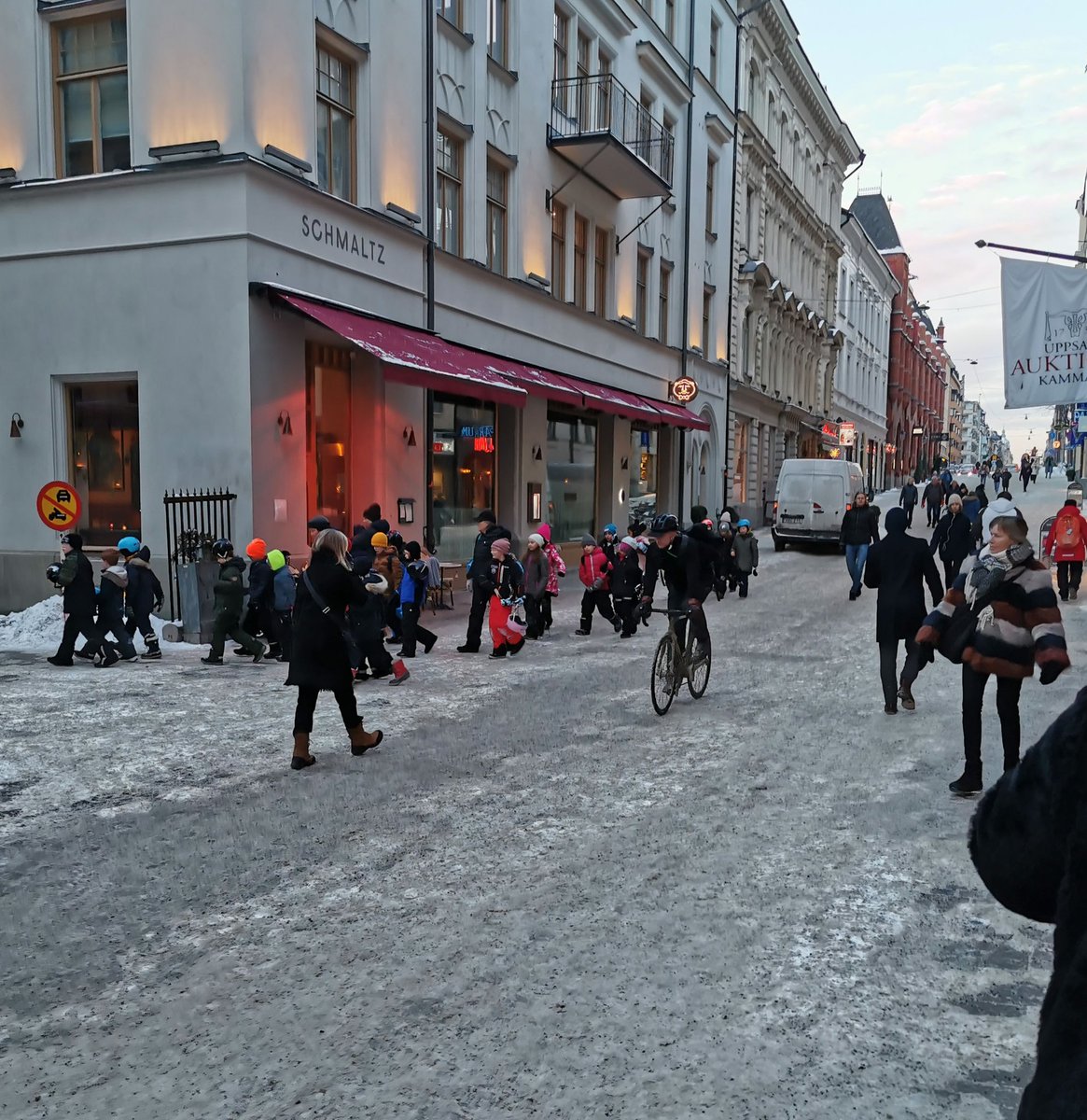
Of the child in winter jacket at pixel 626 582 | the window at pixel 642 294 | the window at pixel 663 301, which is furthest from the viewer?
the window at pixel 663 301

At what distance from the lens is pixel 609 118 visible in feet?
76.6

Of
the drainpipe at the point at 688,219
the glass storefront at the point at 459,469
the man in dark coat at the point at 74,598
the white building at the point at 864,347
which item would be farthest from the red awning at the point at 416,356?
the white building at the point at 864,347

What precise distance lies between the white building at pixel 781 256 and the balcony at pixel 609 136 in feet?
27.7

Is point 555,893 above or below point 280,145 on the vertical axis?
below

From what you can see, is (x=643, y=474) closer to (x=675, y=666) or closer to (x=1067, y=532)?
(x=1067, y=532)

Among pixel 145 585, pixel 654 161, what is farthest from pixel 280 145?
pixel 654 161

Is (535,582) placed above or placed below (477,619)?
above

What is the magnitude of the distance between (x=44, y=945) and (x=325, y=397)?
1182 cm

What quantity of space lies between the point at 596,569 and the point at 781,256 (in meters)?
31.6

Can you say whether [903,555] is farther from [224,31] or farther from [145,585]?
[224,31]

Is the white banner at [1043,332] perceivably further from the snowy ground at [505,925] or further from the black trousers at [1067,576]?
the black trousers at [1067,576]

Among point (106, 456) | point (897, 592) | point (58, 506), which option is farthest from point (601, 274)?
point (897, 592)

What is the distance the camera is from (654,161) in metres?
25.4

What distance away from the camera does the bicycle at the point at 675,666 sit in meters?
8.77
